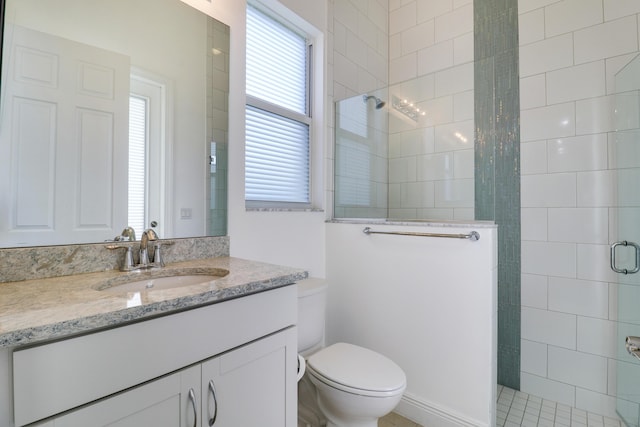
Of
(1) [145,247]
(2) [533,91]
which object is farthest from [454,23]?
(1) [145,247]

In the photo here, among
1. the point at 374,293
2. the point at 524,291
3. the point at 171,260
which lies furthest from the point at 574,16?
the point at 171,260

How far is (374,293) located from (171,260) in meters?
1.14

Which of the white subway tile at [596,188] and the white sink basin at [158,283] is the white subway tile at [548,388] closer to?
the white subway tile at [596,188]

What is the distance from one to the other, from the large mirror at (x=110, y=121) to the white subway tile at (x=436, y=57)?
1652mm

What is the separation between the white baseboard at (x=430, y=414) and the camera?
5.05ft

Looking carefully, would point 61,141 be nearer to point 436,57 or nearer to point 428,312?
point 428,312


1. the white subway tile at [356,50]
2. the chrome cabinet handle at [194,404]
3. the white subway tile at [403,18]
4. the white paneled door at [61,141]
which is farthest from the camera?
the white subway tile at [403,18]

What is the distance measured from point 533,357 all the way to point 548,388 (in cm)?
18

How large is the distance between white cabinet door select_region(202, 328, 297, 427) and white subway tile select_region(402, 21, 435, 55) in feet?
7.94

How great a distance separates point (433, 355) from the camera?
1.65 metres

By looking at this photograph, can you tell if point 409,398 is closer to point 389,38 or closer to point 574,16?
point 574,16

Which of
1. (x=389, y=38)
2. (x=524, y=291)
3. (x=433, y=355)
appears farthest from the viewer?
(x=389, y=38)

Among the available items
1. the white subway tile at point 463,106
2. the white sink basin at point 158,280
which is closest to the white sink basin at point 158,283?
the white sink basin at point 158,280

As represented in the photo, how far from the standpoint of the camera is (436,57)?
8.00ft
